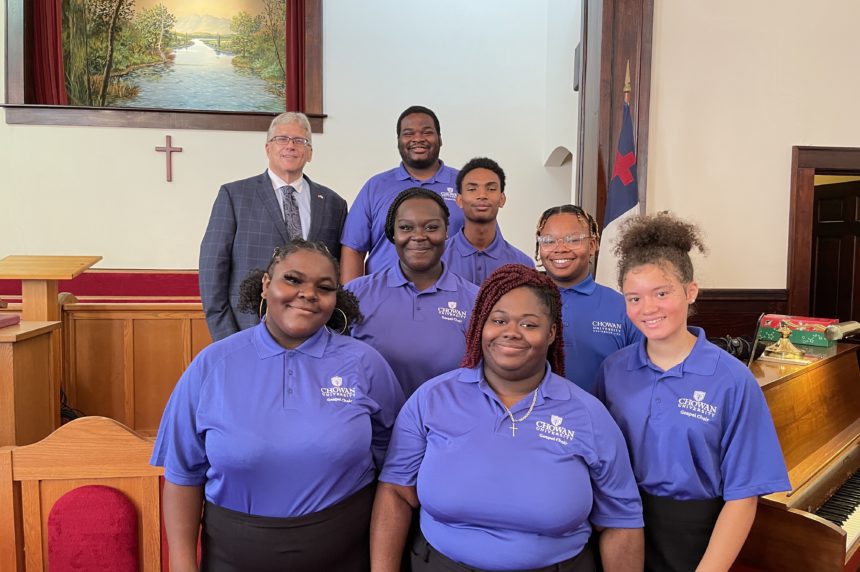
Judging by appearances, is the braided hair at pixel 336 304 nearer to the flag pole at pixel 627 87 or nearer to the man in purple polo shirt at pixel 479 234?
the man in purple polo shirt at pixel 479 234

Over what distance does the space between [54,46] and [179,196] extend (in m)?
1.78

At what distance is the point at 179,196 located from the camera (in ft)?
21.2

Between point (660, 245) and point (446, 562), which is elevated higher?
point (660, 245)

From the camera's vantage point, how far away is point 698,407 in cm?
158

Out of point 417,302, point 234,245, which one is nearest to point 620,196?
point 234,245

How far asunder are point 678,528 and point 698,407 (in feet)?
0.99

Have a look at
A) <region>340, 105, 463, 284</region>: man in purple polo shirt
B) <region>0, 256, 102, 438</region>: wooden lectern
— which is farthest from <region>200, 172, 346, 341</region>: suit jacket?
<region>0, 256, 102, 438</region>: wooden lectern

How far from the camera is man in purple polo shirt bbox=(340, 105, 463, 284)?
2.72 m

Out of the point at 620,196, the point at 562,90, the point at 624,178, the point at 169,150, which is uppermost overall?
the point at 562,90

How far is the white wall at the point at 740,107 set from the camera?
4590mm

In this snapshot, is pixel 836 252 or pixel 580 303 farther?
pixel 836 252

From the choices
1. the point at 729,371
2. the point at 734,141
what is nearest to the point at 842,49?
the point at 734,141

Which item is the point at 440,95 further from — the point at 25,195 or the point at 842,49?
the point at 25,195

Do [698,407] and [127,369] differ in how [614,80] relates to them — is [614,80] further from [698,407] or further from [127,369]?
[127,369]
